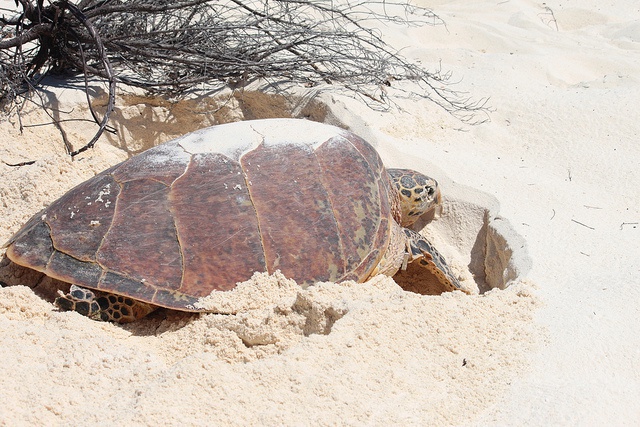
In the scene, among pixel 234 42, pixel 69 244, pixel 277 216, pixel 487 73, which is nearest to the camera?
pixel 69 244

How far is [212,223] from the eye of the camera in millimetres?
2381

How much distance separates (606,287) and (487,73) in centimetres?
244

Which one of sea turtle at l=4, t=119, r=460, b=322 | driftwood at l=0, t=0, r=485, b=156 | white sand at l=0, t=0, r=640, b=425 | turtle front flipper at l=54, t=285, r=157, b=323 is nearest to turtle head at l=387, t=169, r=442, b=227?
white sand at l=0, t=0, r=640, b=425

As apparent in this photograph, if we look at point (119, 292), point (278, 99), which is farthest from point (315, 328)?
point (278, 99)

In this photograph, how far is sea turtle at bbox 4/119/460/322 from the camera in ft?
7.49

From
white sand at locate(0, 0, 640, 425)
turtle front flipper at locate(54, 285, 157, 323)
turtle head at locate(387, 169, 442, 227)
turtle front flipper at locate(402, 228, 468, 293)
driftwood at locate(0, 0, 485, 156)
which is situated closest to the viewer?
white sand at locate(0, 0, 640, 425)

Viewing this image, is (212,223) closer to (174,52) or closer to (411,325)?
(411,325)

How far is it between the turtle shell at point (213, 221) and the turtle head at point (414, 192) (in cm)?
38

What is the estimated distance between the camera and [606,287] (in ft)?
7.97

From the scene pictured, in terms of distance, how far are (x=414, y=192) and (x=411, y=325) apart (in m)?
1.10

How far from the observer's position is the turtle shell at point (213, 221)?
2.29 metres

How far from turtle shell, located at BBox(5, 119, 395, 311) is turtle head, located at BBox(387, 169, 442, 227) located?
1.24ft

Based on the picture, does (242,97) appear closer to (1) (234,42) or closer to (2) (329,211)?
(1) (234,42)

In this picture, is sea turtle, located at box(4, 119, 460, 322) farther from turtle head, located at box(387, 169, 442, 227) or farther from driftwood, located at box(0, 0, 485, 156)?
driftwood, located at box(0, 0, 485, 156)
